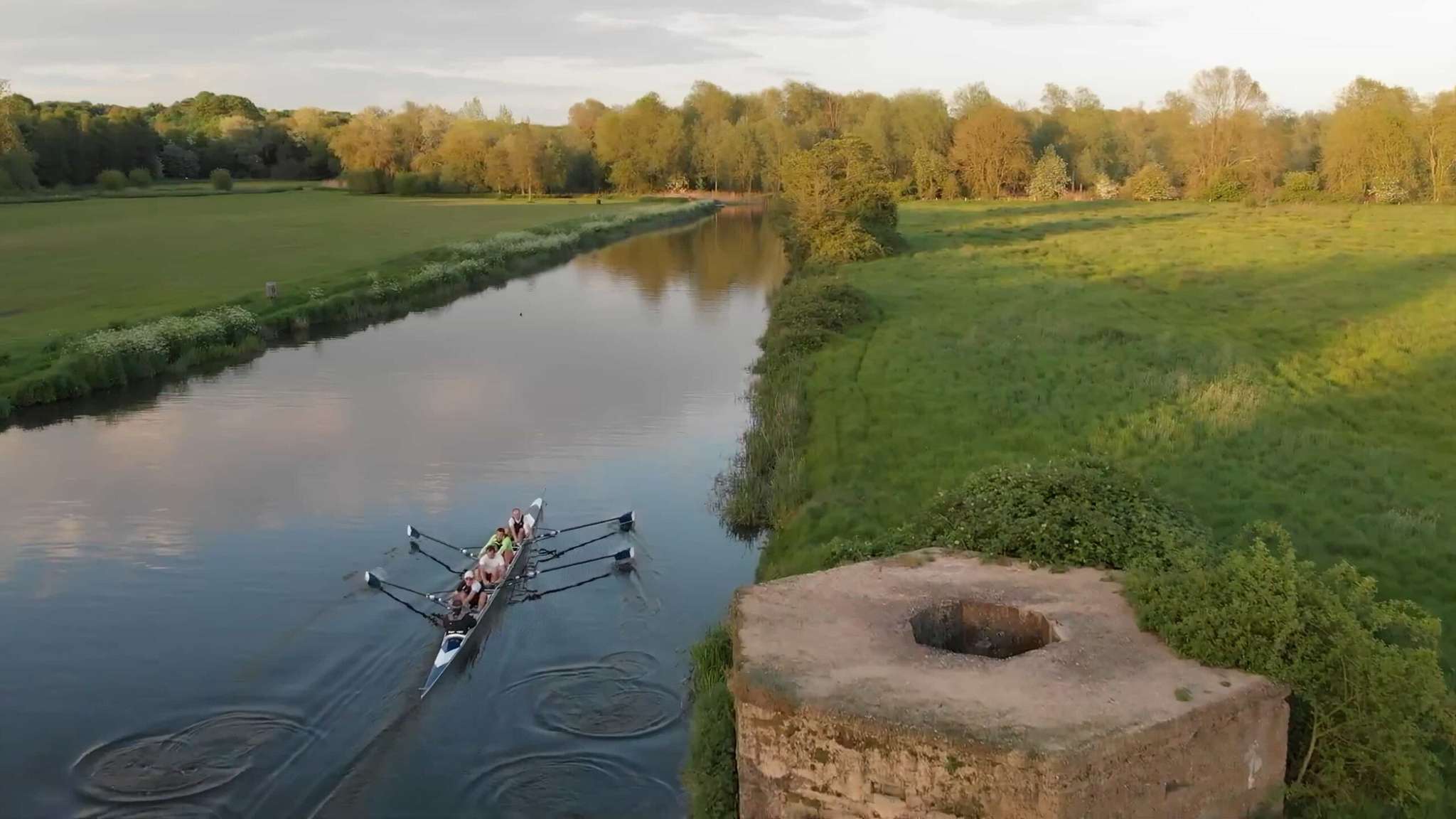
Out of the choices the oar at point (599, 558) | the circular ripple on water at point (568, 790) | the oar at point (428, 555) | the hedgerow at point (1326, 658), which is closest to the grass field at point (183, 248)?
the oar at point (428, 555)

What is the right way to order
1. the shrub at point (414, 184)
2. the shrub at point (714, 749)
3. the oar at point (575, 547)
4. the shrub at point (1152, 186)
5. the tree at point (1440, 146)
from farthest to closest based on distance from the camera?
the shrub at point (414, 184), the shrub at point (1152, 186), the tree at point (1440, 146), the oar at point (575, 547), the shrub at point (714, 749)

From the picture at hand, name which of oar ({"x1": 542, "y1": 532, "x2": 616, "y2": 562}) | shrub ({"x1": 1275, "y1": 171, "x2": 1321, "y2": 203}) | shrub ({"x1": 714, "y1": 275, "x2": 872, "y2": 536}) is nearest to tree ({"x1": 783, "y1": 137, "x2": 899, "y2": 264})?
shrub ({"x1": 714, "y1": 275, "x2": 872, "y2": 536})

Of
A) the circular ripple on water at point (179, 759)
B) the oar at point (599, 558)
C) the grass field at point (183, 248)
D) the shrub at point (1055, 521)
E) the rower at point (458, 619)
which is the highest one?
the grass field at point (183, 248)

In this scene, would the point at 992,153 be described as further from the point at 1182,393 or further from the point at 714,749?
the point at 714,749

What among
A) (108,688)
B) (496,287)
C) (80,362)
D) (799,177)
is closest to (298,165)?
(496,287)

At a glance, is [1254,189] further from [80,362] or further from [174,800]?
[174,800]

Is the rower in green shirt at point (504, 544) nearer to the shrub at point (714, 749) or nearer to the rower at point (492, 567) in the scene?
the rower at point (492, 567)
